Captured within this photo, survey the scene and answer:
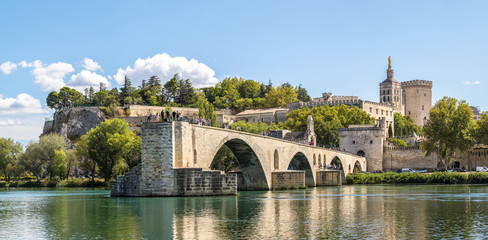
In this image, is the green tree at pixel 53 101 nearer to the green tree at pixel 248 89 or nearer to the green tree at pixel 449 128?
the green tree at pixel 248 89

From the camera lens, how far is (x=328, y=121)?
95.8 m

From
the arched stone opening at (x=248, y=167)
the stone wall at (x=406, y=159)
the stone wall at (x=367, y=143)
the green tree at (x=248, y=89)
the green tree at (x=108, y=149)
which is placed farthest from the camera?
the green tree at (x=248, y=89)

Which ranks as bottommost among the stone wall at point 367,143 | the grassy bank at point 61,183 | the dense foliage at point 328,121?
the grassy bank at point 61,183

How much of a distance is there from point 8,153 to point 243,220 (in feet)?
191

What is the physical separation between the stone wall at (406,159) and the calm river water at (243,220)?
52.2 meters

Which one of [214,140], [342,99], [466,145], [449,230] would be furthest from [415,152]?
[449,230]

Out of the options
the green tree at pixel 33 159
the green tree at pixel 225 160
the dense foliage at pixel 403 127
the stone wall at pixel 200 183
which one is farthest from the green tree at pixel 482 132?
the green tree at pixel 33 159

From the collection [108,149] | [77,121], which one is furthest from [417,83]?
[108,149]

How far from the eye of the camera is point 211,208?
30906mm

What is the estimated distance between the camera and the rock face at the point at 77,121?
10644cm

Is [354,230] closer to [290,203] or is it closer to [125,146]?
[290,203]

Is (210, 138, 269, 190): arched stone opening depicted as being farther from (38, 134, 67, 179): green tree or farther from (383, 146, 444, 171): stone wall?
(383, 146, 444, 171): stone wall

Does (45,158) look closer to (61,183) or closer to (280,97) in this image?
(61,183)

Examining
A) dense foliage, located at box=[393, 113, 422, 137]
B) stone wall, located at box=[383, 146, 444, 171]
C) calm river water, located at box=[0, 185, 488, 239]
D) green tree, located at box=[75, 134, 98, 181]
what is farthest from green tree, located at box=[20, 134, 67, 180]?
dense foliage, located at box=[393, 113, 422, 137]
